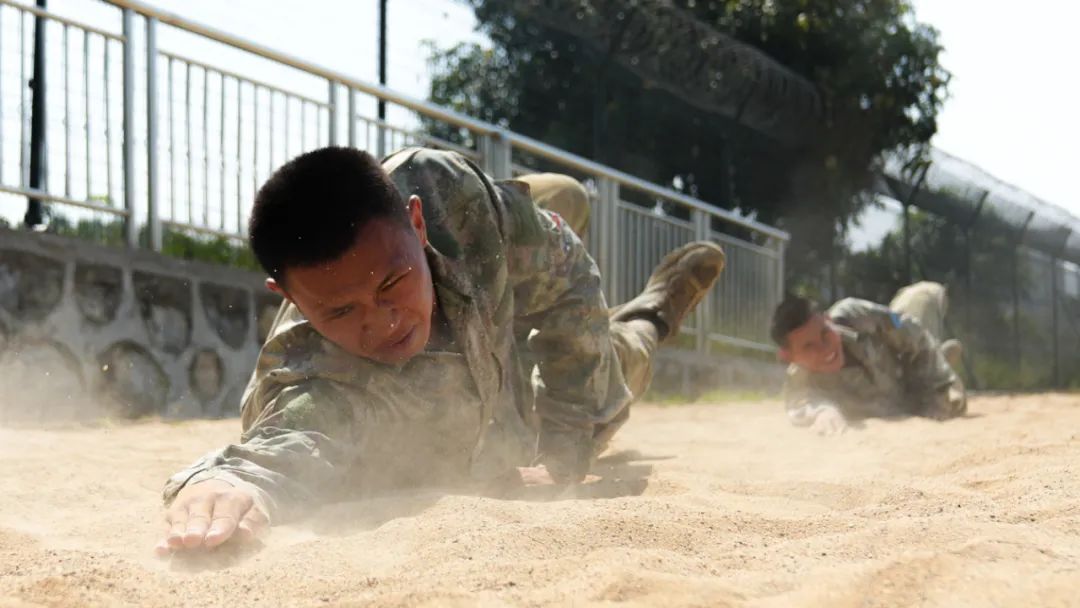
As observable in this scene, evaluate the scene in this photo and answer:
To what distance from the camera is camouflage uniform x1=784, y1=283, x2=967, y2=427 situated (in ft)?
18.8

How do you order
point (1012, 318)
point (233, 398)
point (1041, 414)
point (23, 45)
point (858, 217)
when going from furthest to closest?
1. point (1012, 318)
2. point (858, 217)
3. point (1041, 414)
4. point (233, 398)
5. point (23, 45)

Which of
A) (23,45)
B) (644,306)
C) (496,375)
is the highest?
(23,45)

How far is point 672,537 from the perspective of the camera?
173 centimetres

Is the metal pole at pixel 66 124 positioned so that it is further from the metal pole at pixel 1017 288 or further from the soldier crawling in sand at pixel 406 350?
the metal pole at pixel 1017 288

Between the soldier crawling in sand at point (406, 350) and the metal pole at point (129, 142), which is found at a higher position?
the metal pole at point (129, 142)

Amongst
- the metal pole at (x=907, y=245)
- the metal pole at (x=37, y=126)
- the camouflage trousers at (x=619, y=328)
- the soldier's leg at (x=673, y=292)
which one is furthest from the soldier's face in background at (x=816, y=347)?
the metal pole at (x=907, y=245)

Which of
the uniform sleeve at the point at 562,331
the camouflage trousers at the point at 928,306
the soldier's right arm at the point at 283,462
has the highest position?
the camouflage trousers at the point at 928,306

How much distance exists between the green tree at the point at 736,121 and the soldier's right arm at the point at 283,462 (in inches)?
278

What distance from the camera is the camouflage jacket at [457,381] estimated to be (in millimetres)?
2266

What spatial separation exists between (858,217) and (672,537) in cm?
1243

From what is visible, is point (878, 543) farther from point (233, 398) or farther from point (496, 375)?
point (233, 398)

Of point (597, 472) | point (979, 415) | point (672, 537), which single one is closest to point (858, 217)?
point (979, 415)

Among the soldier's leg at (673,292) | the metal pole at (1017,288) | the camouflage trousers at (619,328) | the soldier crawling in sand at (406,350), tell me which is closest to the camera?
the soldier crawling in sand at (406,350)

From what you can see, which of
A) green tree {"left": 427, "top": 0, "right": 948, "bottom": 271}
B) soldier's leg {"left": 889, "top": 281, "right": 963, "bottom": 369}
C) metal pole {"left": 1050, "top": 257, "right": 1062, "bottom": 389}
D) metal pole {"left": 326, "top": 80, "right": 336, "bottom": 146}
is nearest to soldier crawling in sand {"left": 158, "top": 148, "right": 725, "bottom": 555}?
metal pole {"left": 326, "top": 80, "right": 336, "bottom": 146}
